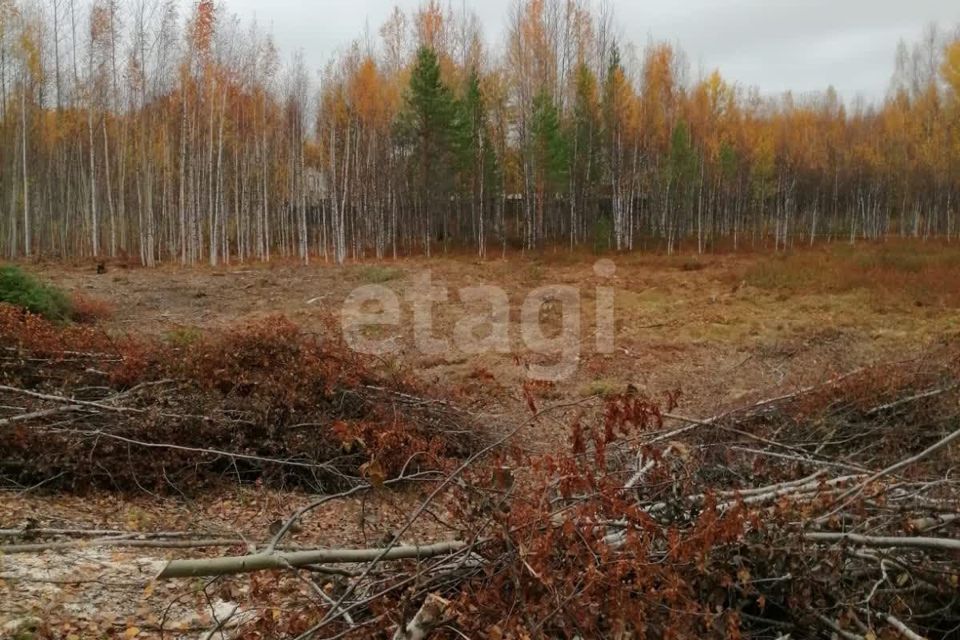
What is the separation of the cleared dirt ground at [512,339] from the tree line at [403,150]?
320 inches

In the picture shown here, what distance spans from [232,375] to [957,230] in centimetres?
4625

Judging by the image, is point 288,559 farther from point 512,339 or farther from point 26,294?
point 512,339

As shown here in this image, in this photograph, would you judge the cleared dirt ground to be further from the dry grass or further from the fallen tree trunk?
the fallen tree trunk

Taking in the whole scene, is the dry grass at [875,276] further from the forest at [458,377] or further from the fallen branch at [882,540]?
the fallen branch at [882,540]

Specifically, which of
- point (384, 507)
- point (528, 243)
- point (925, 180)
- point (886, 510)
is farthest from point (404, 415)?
point (925, 180)

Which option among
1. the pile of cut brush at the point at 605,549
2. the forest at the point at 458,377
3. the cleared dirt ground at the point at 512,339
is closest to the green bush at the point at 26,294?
the forest at the point at 458,377

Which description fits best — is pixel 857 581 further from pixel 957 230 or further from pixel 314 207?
pixel 957 230

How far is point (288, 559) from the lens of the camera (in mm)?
2367

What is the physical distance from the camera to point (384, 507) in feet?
17.1

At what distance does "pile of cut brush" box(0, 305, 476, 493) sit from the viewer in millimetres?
4746

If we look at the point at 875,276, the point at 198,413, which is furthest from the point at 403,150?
the point at 198,413

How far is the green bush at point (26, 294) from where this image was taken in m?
9.21

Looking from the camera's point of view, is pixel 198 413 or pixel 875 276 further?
pixel 875 276

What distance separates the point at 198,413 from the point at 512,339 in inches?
305
